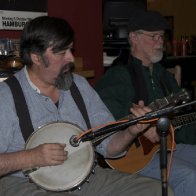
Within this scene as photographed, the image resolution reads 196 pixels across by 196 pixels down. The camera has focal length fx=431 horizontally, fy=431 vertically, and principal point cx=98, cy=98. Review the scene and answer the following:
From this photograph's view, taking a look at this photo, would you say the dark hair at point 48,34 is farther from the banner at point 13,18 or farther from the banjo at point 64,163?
the banner at point 13,18

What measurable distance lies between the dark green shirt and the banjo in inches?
25.9

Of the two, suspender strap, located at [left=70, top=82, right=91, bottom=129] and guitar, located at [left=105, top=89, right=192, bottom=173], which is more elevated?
suspender strap, located at [left=70, top=82, right=91, bottom=129]

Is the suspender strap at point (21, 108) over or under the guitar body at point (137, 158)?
over

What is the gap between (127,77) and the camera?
8.07 feet

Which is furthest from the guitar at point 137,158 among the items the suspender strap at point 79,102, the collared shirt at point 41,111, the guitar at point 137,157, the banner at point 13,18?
the banner at point 13,18

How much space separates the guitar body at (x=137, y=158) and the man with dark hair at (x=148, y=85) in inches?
1.4

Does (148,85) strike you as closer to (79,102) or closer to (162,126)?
(79,102)

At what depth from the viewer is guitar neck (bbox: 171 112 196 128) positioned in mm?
2500

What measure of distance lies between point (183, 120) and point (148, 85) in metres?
0.29

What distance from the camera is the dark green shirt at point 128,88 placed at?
241 cm

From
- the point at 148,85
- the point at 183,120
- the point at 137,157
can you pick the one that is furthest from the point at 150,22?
the point at 137,157

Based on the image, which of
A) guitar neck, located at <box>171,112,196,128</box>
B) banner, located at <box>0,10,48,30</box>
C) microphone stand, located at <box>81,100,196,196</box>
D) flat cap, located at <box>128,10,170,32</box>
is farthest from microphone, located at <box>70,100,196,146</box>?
banner, located at <box>0,10,48,30</box>

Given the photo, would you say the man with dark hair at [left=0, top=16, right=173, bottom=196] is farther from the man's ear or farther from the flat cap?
the flat cap

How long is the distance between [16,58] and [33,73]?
449 mm
